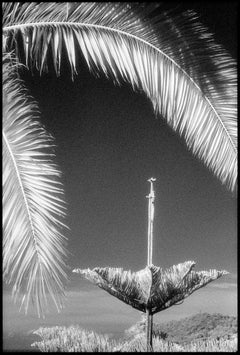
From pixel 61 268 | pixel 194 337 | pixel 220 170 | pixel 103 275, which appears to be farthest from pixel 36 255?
pixel 194 337

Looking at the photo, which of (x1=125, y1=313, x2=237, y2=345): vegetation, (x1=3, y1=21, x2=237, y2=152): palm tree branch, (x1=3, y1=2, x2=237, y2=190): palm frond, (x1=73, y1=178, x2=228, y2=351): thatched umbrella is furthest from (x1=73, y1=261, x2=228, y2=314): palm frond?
(x1=3, y1=21, x2=237, y2=152): palm tree branch

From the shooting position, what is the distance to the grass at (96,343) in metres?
5.27

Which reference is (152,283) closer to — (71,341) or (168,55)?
(71,341)

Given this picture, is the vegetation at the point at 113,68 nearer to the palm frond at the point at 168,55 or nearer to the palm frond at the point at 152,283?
the palm frond at the point at 168,55

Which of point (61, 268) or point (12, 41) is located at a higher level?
point (12, 41)

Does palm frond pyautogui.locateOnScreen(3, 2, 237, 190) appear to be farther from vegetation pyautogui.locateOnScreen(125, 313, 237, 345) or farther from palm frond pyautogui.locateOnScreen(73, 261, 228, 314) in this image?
vegetation pyautogui.locateOnScreen(125, 313, 237, 345)

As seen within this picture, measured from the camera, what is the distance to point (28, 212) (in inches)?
137

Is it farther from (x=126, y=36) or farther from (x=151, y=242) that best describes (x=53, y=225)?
(x=151, y=242)

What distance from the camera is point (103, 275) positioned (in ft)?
18.2

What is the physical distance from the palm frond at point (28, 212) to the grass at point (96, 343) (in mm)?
2036

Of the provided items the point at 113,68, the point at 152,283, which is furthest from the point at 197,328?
the point at 113,68

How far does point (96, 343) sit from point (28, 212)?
2330 mm

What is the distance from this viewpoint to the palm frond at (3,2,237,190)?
12.3 ft

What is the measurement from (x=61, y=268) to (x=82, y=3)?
72.8 inches
